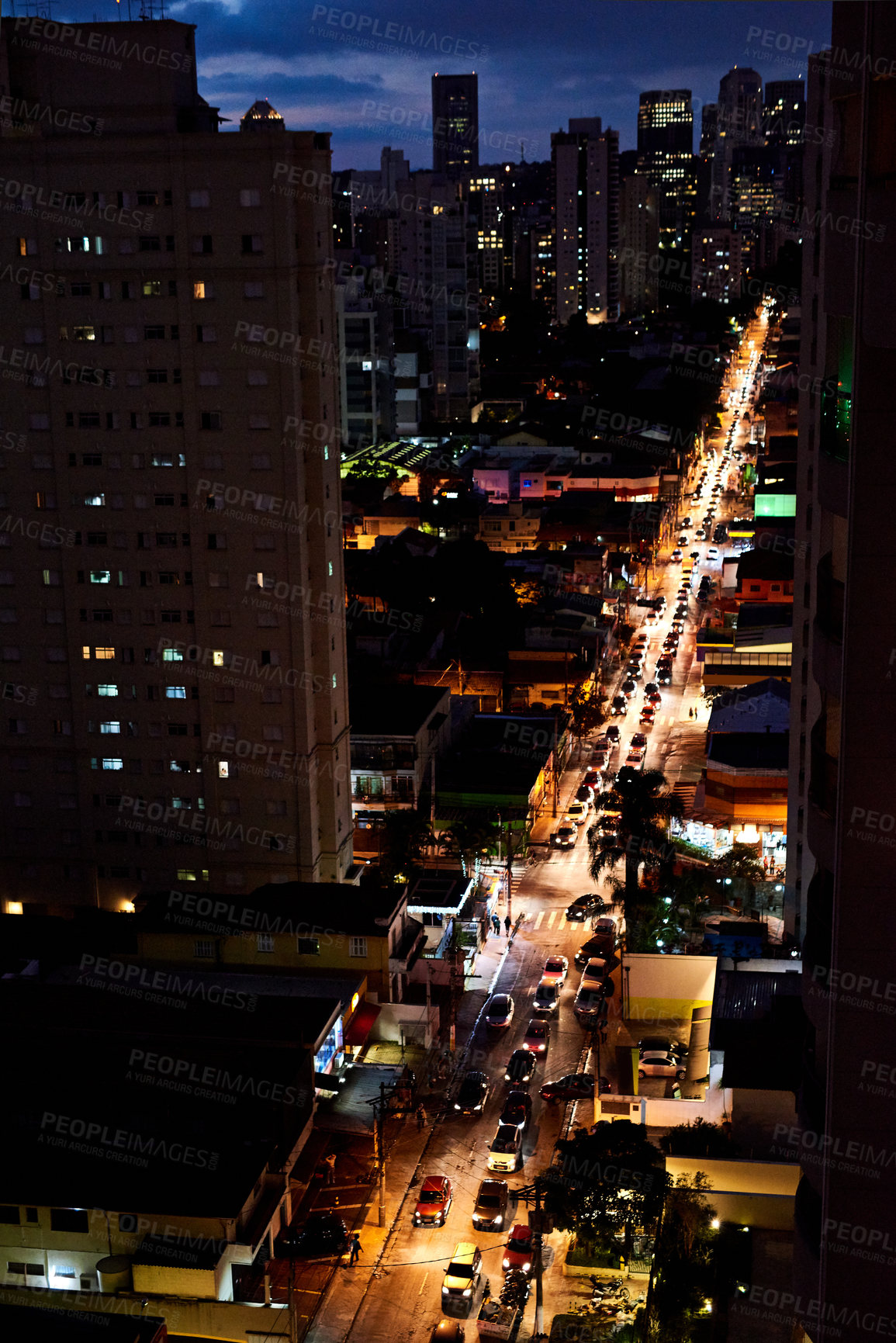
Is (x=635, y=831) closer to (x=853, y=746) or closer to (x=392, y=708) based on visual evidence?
(x=392, y=708)

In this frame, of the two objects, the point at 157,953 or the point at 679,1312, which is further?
the point at 157,953

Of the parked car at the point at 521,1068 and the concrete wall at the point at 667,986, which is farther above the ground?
the concrete wall at the point at 667,986

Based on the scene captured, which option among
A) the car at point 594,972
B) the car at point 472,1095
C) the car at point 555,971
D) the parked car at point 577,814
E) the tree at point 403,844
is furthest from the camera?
the parked car at point 577,814

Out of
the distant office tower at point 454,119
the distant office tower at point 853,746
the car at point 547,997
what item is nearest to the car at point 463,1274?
the car at point 547,997

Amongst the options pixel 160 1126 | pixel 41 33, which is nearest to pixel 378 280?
pixel 41 33

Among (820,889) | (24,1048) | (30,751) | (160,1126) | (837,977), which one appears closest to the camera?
(837,977)

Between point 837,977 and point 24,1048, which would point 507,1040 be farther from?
point 837,977

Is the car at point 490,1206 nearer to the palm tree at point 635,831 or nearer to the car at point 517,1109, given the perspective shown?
the car at point 517,1109
